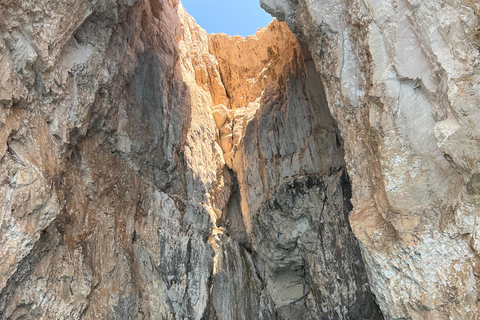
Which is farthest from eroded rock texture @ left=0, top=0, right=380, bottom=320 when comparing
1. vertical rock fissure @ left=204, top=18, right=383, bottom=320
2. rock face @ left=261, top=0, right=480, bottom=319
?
rock face @ left=261, top=0, right=480, bottom=319

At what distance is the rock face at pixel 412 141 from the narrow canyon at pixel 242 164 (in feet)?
Answer: 0.11

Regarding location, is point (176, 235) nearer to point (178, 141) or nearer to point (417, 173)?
point (178, 141)

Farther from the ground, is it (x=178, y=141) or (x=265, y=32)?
(x=265, y=32)

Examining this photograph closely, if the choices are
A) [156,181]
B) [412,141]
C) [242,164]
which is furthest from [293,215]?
[412,141]

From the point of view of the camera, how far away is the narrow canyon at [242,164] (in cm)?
604

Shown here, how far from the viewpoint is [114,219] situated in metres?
10.3

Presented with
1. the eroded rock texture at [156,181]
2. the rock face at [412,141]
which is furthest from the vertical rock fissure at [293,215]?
the rock face at [412,141]

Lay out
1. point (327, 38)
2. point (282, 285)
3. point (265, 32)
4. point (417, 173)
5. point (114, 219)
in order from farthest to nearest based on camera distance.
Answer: point (265, 32)
point (282, 285)
point (114, 219)
point (327, 38)
point (417, 173)

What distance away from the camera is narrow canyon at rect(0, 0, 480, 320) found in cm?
604

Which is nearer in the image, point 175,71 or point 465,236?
point 465,236

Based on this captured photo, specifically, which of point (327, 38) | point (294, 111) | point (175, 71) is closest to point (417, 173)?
point (327, 38)

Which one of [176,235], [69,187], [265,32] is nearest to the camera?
[69,187]

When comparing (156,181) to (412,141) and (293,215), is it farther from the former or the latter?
(412,141)

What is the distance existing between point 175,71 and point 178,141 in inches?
124
